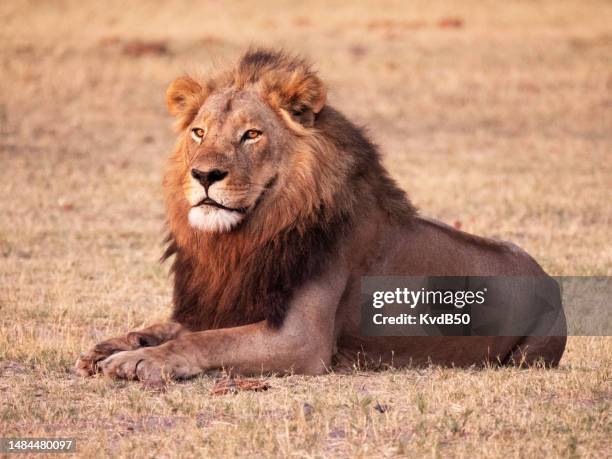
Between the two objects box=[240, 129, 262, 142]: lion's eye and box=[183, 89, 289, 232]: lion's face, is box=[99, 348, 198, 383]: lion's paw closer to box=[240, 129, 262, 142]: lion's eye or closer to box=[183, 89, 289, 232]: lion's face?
box=[183, 89, 289, 232]: lion's face

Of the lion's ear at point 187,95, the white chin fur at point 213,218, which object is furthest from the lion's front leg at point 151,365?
the lion's ear at point 187,95

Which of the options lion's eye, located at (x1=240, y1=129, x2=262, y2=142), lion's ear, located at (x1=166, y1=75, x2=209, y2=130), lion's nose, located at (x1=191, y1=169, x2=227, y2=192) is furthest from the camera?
lion's ear, located at (x1=166, y1=75, x2=209, y2=130)

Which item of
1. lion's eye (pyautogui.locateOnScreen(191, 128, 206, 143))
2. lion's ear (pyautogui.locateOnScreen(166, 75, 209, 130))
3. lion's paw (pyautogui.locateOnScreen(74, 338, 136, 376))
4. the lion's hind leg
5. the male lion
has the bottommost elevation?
the lion's hind leg

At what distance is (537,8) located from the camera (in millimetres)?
37656

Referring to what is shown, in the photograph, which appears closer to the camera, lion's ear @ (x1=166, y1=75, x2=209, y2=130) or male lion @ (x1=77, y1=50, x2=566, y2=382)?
male lion @ (x1=77, y1=50, x2=566, y2=382)

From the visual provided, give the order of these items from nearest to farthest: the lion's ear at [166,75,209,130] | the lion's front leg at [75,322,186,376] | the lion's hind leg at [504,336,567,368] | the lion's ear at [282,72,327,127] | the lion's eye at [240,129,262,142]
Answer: the lion's front leg at [75,322,186,376] < the lion's eye at [240,129,262,142] < the lion's ear at [282,72,327,127] < the lion's ear at [166,75,209,130] < the lion's hind leg at [504,336,567,368]

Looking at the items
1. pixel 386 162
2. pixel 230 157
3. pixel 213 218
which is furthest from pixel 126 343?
pixel 386 162

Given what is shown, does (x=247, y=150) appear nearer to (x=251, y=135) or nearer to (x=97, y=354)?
(x=251, y=135)

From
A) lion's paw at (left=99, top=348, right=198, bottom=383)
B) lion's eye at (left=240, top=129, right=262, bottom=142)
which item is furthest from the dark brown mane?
lion's paw at (left=99, top=348, right=198, bottom=383)

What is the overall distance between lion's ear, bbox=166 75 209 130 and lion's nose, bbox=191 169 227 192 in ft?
2.40

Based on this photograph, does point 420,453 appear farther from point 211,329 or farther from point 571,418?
point 211,329

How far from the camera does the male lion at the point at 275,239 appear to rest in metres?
6.50

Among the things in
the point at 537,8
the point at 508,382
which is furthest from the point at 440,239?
the point at 537,8

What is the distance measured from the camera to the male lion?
6.50 m
